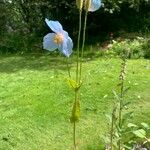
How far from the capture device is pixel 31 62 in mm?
10961

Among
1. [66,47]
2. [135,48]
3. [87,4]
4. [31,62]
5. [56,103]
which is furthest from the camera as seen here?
[135,48]

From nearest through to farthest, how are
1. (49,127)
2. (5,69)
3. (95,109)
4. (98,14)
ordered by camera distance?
1. (49,127)
2. (95,109)
3. (5,69)
4. (98,14)

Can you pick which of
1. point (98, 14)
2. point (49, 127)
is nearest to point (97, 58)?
point (98, 14)

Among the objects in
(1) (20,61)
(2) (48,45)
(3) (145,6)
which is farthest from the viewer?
(3) (145,6)

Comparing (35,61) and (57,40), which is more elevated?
(57,40)

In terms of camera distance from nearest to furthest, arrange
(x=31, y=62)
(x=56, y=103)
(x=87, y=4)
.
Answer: (x=87, y=4) → (x=56, y=103) → (x=31, y=62)

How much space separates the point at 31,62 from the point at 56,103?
424 cm

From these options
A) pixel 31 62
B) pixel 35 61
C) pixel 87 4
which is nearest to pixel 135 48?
pixel 35 61

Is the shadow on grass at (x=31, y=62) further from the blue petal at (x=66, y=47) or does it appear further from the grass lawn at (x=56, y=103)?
the blue petal at (x=66, y=47)

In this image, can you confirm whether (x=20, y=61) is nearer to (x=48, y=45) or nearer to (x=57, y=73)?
(x=57, y=73)

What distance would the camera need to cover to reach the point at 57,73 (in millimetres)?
9195

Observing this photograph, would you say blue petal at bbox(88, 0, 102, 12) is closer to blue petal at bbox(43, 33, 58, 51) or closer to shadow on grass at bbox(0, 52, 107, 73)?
blue petal at bbox(43, 33, 58, 51)

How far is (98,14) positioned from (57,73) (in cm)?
584

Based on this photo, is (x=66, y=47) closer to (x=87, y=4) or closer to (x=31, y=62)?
(x=87, y=4)
